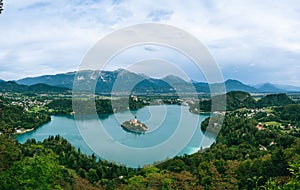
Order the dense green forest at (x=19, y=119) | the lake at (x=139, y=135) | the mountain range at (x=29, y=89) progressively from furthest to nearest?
the mountain range at (x=29, y=89) → the dense green forest at (x=19, y=119) → the lake at (x=139, y=135)

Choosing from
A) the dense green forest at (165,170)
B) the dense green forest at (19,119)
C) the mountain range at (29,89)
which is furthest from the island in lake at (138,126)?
the mountain range at (29,89)

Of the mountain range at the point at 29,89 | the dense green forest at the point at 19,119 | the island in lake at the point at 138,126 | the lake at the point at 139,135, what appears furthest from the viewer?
the mountain range at the point at 29,89

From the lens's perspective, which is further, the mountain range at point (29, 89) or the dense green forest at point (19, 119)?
the mountain range at point (29, 89)

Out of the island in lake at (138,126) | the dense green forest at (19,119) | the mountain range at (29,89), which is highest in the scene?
the mountain range at (29,89)

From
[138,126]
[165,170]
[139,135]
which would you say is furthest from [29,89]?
[165,170]

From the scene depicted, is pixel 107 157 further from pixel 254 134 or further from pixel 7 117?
pixel 7 117

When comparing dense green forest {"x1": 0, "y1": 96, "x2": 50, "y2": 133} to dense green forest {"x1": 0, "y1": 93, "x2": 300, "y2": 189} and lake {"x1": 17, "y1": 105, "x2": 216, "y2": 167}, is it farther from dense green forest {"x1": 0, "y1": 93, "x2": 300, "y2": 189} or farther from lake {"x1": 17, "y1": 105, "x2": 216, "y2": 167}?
dense green forest {"x1": 0, "y1": 93, "x2": 300, "y2": 189}

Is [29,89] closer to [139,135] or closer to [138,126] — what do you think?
[138,126]

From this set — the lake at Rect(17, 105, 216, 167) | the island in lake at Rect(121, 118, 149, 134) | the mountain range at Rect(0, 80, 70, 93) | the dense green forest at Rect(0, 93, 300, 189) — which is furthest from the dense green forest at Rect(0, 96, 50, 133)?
the mountain range at Rect(0, 80, 70, 93)

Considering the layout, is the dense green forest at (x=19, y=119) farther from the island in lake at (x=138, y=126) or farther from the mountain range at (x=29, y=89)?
the mountain range at (x=29, y=89)
